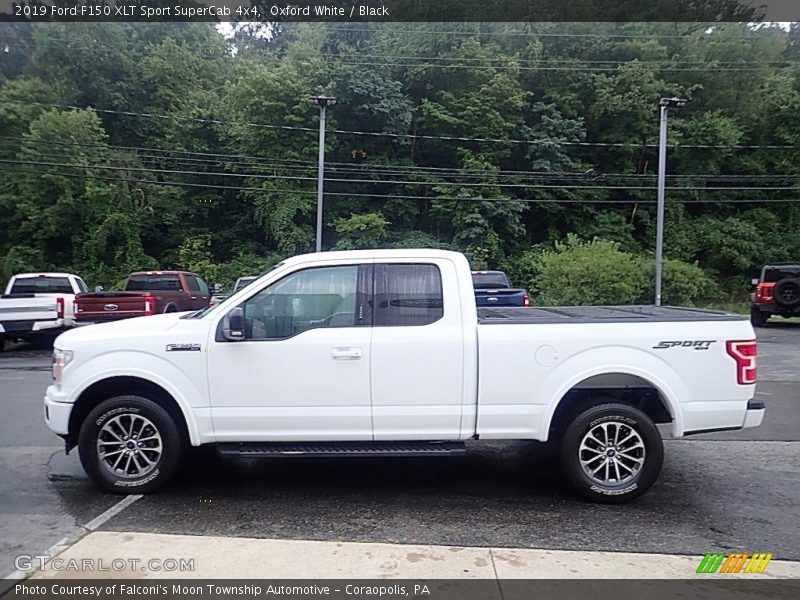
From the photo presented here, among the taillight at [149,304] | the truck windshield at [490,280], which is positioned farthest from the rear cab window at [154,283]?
the truck windshield at [490,280]

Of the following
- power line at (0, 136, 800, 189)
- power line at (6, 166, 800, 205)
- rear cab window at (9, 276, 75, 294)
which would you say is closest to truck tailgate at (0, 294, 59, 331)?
rear cab window at (9, 276, 75, 294)

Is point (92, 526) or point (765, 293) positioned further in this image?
point (765, 293)

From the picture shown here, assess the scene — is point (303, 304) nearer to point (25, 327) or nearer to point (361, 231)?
point (25, 327)

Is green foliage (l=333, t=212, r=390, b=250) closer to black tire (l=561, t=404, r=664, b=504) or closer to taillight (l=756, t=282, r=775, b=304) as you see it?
taillight (l=756, t=282, r=775, b=304)

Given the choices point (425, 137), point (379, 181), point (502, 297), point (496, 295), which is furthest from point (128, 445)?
point (425, 137)

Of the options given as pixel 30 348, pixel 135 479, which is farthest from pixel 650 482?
pixel 30 348

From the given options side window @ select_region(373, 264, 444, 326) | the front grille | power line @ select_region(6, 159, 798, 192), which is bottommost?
the front grille

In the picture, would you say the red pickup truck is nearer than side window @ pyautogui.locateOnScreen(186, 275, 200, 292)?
Yes

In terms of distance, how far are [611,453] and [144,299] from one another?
13.1 metres

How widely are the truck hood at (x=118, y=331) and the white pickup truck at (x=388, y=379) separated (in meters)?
0.02

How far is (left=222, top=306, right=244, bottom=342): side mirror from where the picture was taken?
5.43 meters

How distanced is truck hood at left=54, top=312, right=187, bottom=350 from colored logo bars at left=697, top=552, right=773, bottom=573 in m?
4.35

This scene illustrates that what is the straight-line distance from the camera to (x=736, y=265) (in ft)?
121

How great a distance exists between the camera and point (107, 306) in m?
15.7
